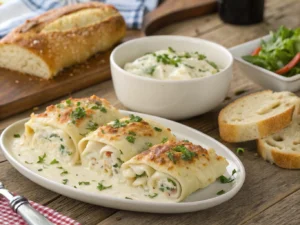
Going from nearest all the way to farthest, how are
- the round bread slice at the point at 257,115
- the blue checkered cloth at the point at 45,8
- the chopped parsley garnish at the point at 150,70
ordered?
the round bread slice at the point at 257,115 < the chopped parsley garnish at the point at 150,70 < the blue checkered cloth at the point at 45,8

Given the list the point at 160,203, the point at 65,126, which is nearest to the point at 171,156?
the point at 160,203

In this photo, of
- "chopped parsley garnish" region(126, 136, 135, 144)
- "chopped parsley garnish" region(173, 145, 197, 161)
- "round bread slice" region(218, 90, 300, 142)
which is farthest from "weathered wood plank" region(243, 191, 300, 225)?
"chopped parsley garnish" region(126, 136, 135, 144)

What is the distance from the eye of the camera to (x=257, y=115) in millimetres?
3295

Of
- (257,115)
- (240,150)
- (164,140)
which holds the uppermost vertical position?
(164,140)

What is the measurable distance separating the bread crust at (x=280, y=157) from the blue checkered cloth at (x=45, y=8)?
1.91 meters

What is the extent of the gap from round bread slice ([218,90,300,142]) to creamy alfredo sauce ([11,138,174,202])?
778 mm

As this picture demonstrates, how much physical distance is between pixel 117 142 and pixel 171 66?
895mm

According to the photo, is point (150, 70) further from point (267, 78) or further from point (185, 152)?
point (185, 152)

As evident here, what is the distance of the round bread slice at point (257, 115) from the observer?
317cm

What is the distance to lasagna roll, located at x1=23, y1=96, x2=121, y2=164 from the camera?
289 centimetres

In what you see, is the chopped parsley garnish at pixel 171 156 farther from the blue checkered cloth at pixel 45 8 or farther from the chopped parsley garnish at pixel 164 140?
the blue checkered cloth at pixel 45 8

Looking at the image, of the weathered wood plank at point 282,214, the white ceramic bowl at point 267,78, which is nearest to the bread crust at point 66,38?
the white ceramic bowl at point 267,78

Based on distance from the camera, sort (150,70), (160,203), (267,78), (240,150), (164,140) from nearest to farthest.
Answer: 1. (160,203)
2. (164,140)
3. (240,150)
4. (150,70)
5. (267,78)

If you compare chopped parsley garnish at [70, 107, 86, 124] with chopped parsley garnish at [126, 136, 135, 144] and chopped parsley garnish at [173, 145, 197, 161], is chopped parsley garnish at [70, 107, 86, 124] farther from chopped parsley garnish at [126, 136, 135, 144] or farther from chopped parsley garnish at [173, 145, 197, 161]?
chopped parsley garnish at [173, 145, 197, 161]
